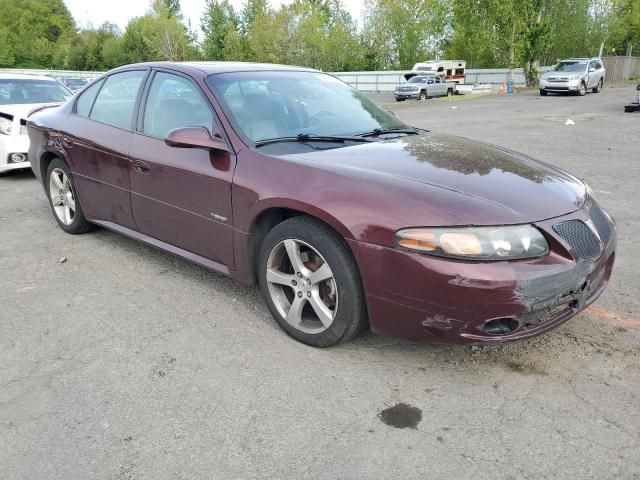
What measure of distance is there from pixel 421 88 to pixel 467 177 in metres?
29.6

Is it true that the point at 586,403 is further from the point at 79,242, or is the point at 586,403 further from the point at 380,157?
the point at 79,242

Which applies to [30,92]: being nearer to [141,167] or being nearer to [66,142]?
[66,142]

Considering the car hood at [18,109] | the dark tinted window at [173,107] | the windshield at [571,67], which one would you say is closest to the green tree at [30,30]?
the windshield at [571,67]

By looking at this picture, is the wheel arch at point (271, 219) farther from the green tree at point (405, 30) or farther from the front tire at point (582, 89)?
the green tree at point (405, 30)

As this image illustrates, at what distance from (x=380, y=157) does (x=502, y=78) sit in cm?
4211

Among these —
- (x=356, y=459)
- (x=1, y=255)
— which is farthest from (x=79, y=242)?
(x=356, y=459)

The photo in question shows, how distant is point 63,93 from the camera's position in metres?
9.23

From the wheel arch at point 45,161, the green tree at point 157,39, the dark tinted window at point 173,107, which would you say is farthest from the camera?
the green tree at point 157,39

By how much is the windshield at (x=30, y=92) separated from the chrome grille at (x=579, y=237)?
845 cm

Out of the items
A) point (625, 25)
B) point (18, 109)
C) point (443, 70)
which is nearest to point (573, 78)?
point (443, 70)

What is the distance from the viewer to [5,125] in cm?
759

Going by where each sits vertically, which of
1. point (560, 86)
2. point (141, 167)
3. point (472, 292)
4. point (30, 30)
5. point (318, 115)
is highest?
point (30, 30)

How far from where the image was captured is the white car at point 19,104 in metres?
7.57

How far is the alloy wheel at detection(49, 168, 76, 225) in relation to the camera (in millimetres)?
5004
